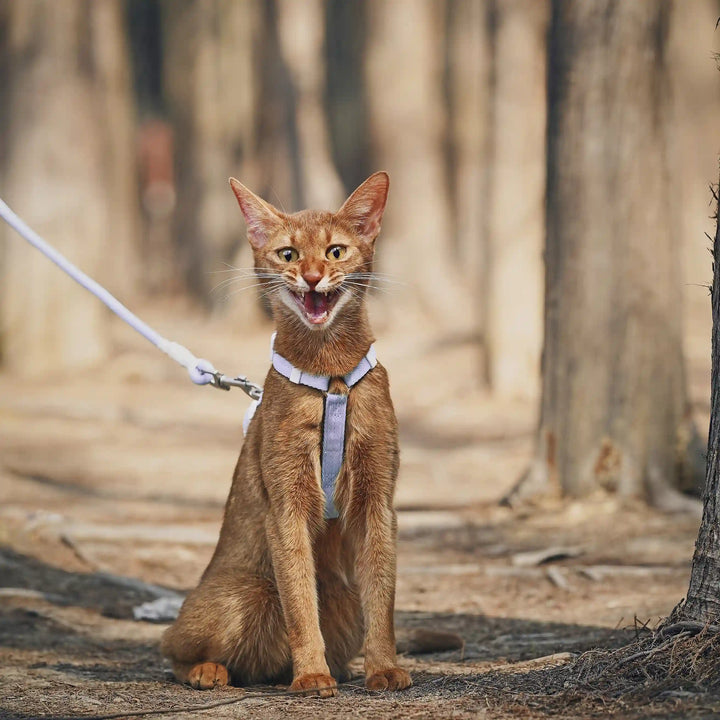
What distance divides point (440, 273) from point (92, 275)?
494 centimetres

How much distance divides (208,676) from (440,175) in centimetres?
1290

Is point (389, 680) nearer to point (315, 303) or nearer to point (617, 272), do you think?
point (315, 303)

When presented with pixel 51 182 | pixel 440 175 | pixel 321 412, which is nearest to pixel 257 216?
pixel 321 412

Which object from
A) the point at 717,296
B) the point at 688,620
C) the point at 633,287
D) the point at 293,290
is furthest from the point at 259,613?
the point at 633,287

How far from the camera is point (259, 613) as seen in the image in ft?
12.2

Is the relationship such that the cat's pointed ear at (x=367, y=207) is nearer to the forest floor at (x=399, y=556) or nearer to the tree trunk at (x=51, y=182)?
the forest floor at (x=399, y=556)

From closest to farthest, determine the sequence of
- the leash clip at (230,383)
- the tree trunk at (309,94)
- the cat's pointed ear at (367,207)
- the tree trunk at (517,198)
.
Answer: the cat's pointed ear at (367,207)
the leash clip at (230,383)
the tree trunk at (517,198)
the tree trunk at (309,94)

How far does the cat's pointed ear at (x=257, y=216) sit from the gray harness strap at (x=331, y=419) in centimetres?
45

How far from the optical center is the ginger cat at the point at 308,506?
11.5 ft

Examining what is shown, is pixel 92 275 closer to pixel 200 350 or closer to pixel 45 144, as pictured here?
pixel 45 144

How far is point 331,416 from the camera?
3.51m

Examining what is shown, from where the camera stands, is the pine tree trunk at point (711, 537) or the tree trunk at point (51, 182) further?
the tree trunk at point (51, 182)

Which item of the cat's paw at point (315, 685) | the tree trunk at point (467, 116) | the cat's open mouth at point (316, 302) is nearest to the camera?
the cat's paw at point (315, 685)

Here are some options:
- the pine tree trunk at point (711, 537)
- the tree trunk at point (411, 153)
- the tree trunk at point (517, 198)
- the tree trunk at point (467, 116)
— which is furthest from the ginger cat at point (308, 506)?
the tree trunk at point (467, 116)
